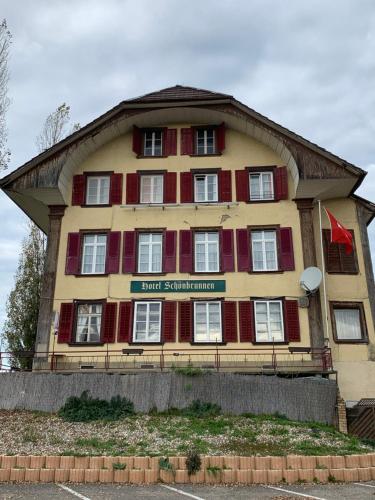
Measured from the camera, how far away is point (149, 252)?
2131cm

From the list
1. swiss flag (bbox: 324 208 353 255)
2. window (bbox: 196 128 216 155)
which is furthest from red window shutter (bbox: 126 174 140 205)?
swiss flag (bbox: 324 208 353 255)

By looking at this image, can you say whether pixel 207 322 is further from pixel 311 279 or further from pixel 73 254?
pixel 73 254

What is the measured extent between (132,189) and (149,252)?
2904 millimetres

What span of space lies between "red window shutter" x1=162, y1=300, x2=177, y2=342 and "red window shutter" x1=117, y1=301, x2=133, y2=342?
1.32 metres

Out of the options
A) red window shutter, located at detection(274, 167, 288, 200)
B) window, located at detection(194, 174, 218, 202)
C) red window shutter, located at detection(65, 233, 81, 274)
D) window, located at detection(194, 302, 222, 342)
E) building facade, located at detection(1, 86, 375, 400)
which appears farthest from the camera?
window, located at detection(194, 174, 218, 202)

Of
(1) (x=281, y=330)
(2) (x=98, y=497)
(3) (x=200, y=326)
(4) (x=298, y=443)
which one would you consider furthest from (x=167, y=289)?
(2) (x=98, y=497)

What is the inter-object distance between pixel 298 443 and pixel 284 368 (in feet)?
19.4

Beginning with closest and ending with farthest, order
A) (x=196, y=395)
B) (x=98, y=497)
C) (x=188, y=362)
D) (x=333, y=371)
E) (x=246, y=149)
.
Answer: (x=98, y=497)
(x=196, y=395)
(x=333, y=371)
(x=188, y=362)
(x=246, y=149)

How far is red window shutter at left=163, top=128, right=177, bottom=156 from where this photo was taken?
22.8 metres

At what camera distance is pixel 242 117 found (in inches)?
857

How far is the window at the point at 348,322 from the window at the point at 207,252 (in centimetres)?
495

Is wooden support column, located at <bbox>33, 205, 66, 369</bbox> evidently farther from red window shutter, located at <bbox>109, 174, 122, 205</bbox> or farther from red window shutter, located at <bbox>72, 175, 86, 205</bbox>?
red window shutter, located at <bbox>109, 174, 122, 205</bbox>

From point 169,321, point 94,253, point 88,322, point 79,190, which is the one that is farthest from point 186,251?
point 79,190

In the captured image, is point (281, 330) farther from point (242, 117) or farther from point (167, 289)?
point (242, 117)
